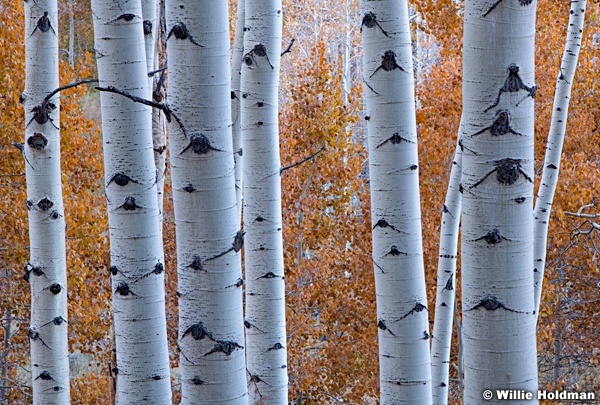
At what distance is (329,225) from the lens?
14.4 m

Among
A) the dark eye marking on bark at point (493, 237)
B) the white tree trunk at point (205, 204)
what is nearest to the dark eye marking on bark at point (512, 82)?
the dark eye marking on bark at point (493, 237)

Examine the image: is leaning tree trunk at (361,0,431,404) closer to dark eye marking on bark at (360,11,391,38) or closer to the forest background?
dark eye marking on bark at (360,11,391,38)

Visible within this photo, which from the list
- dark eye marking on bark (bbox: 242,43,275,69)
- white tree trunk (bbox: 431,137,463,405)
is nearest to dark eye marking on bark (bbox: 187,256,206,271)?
dark eye marking on bark (bbox: 242,43,275,69)

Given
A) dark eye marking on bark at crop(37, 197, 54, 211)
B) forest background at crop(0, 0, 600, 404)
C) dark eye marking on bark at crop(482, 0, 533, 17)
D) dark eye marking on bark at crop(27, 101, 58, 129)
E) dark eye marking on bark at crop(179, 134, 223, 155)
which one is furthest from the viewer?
forest background at crop(0, 0, 600, 404)

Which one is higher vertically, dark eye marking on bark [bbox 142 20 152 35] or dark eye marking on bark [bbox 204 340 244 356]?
dark eye marking on bark [bbox 142 20 152 35]

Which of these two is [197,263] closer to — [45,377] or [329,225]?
[45,377]

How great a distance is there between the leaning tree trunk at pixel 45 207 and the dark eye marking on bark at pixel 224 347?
1.89m

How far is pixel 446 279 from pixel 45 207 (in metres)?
2.22

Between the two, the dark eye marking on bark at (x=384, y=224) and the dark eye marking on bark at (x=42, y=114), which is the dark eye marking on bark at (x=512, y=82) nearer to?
the dark eye marking on bark at (x=384, y=224)

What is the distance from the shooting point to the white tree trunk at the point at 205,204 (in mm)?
2016

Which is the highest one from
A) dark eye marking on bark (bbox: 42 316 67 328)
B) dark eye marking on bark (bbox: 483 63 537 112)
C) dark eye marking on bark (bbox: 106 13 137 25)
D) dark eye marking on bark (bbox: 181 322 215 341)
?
dark eye marking on bark (bbox: 106 13 137 25)

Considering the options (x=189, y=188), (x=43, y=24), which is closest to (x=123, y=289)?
(x=189, y=188)

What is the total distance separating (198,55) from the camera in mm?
2014

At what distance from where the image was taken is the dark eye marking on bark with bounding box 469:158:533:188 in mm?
1616
